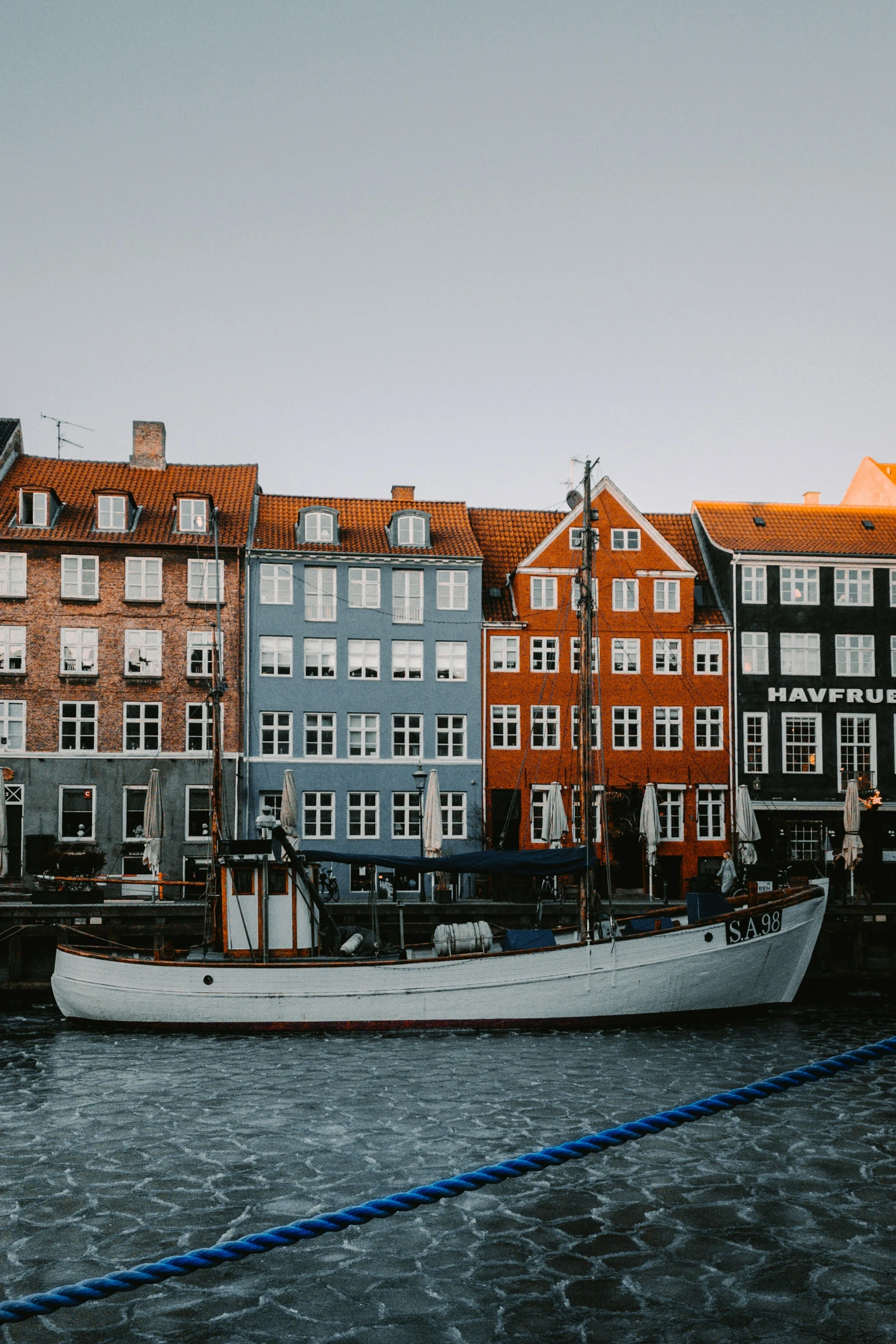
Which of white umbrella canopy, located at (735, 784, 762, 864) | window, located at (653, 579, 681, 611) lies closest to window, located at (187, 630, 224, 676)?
window, located at (653, 579, 681, 611)

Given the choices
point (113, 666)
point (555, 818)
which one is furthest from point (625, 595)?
point (113, 666)

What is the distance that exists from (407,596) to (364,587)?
1.70m

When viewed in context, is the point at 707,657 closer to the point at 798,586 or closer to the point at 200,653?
the point at 798,586

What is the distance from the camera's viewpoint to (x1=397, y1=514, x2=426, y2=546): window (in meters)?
48.3

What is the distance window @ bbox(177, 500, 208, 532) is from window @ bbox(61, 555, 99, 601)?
345 cm

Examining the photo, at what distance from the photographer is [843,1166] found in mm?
16359

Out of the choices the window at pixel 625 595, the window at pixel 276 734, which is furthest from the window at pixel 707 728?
the window at pixel 276 734

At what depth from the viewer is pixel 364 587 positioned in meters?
47.8

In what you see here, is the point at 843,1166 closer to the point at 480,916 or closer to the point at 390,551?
the point at 480,916

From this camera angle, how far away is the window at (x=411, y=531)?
4831 cm

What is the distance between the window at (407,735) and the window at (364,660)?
6.08 ft

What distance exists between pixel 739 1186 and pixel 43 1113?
10.6 m

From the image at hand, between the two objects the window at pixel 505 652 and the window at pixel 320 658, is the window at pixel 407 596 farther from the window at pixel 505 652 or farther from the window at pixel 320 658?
the window at pixel 505 652

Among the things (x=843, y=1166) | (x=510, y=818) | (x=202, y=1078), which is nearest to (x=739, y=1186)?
(x=843, y=1166)
